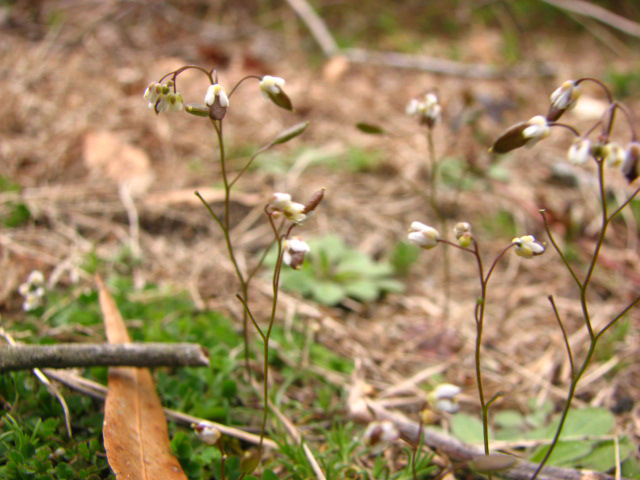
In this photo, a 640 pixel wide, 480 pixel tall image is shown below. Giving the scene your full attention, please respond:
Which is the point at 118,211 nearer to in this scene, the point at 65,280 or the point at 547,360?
the point at 65,280

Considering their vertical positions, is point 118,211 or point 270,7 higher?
point 270,7

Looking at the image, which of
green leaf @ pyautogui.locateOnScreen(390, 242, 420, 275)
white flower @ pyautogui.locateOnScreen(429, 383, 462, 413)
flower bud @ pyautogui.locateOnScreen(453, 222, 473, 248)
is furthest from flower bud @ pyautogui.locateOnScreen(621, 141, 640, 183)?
green leaf @ pyautogui.locateOnScreen(390, 242, 420, 275)

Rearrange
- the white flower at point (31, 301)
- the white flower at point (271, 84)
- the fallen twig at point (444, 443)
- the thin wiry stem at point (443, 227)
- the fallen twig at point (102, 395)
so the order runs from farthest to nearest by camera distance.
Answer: the thin wiry stem at point (443, 227), the white flower at point (31, 301), the fallen twig at point (102, 395), the fallen twig at point (444, 443), the white flower at point (271, 84)

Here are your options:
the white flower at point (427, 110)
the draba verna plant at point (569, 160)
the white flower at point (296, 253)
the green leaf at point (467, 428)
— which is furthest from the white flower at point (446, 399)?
the white flower at point (427, 110)

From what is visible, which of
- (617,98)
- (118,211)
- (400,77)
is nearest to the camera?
(118,211)

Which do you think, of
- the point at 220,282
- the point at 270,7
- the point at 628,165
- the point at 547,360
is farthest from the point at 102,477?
the point at 270,7

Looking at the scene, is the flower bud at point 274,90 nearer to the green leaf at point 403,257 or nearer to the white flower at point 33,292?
the white flower at point 33,292
